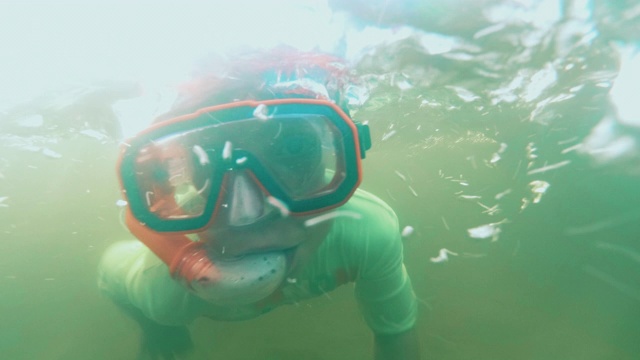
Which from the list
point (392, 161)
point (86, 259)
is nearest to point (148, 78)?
point (392, 161)

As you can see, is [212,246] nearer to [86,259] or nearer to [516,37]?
[516,37]

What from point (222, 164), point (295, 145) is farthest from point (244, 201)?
point (295, 145)

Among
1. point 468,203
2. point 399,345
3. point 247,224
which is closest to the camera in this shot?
point 247,224

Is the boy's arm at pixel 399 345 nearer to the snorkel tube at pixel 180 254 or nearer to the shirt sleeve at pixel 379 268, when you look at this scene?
the shirt sleeve at pixel 379 268

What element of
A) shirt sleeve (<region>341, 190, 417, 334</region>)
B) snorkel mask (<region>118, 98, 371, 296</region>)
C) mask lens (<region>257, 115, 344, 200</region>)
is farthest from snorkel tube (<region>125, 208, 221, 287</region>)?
shirt sleeve (<region>341, 190, 417, 334</region>)

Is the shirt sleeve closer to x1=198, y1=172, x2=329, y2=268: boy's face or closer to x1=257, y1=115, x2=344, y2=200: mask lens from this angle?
x1=257, y1=115, x2=344, y2=200: mask lens

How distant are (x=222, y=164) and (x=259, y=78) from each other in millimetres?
1634

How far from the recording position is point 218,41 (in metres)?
4.98

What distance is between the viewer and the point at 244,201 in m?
2.84

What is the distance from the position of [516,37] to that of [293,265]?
515cm

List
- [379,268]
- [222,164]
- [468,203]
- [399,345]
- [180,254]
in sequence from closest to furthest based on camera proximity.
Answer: [222,164]
[180,254]
[379,268]
[399,345]
[468,203]

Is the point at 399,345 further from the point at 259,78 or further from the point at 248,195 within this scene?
the point at 259,78

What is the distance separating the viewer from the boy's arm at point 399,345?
448 cm

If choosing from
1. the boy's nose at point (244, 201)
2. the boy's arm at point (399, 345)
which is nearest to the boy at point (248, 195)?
the boy's nose at point (244, 201)
